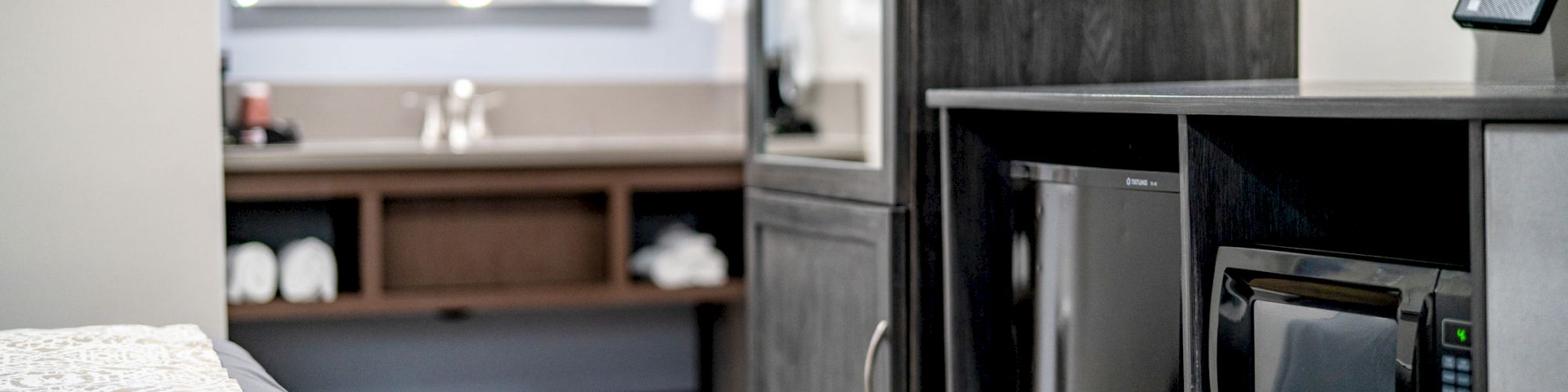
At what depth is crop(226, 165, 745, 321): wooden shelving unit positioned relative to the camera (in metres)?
2.59

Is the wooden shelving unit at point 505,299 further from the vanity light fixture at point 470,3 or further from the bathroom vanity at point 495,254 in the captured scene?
the vanity light fixture at point 470,3

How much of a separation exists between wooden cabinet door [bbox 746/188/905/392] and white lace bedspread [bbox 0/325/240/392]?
0.85 meters

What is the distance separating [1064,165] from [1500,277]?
0.64m

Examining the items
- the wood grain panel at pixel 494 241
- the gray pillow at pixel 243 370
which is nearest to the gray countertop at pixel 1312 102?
the gray pillow at pixel 243 370

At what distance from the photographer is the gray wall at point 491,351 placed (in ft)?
10.2

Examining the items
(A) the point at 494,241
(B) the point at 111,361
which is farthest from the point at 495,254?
(B) the point at 111,361

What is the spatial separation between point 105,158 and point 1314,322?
5.03 ft

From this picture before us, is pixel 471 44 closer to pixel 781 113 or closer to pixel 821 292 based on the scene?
pixel 781 113

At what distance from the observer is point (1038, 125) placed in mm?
1715

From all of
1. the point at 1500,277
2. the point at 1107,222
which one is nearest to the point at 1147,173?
the point at 1107,222

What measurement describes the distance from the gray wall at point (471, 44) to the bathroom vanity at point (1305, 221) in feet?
6.11

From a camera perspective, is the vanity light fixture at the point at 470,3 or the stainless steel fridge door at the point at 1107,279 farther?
the vanity light fixture at the point at 470,3

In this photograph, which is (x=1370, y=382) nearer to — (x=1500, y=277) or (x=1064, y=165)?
(x=1500, y=277)

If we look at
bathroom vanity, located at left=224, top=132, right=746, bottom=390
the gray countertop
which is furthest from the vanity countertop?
the gray countertop
